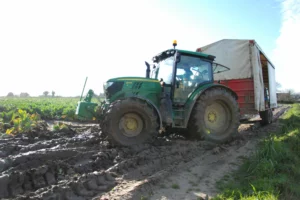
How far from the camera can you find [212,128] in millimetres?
6449

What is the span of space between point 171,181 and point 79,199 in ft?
4.74

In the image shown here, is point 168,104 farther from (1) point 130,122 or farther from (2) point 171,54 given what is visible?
(2) point 171,54

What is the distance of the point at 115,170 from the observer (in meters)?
3.92

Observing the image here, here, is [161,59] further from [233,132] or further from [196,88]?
[233,132]

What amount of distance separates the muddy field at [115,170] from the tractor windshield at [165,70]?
166 cm

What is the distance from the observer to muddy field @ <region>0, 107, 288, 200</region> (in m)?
3.17

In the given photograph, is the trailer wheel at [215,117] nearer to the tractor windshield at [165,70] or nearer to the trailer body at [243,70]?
the tractor windshield at [165,70]

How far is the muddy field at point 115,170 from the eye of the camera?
10.4 feet

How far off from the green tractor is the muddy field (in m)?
0.43

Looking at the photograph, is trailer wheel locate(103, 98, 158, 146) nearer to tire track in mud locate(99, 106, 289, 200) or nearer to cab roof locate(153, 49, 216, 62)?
tire track in mud locate(99, 106, 289, 200)

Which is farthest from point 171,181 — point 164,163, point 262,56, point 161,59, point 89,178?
point 262,56

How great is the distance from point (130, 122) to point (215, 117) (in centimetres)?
252

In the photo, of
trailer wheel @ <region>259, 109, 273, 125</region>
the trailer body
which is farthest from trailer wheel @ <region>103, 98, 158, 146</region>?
trailer wheel @ <region>259, 109, 273, 125</region>

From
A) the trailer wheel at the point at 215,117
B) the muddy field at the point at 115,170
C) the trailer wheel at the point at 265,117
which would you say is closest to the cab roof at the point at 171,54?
the trailer wheel at the point at 215,117
